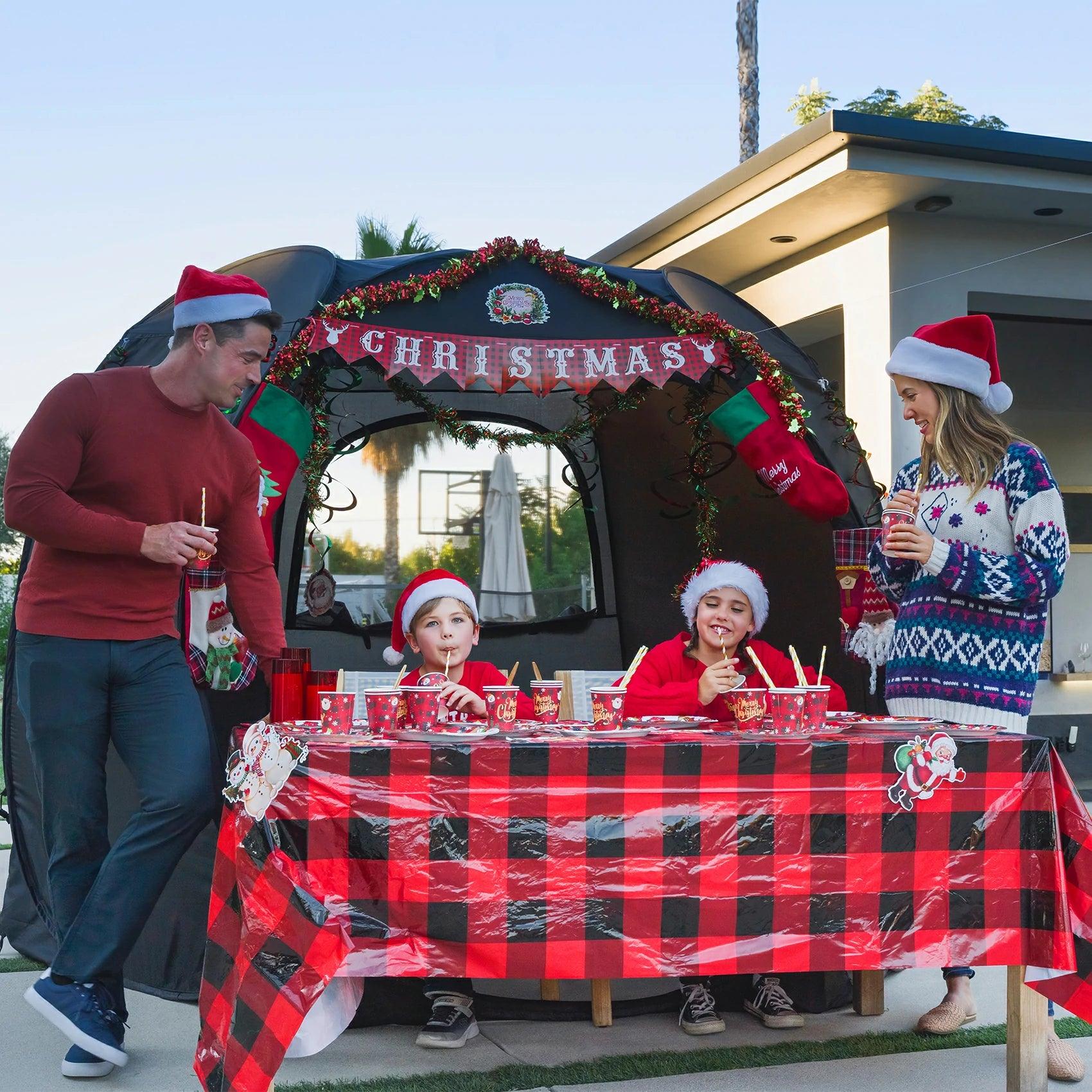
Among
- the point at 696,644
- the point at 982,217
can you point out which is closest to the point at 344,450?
the point at 696,644

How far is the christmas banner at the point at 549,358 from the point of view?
4035 millimetres

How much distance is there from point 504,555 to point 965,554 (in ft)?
10.7

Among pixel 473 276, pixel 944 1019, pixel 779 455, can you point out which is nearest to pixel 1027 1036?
pixel 944 1019

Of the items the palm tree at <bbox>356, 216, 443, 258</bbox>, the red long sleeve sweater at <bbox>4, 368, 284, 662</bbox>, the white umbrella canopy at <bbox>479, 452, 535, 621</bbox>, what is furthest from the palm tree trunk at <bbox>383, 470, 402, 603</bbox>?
the palm tree at <bbox>356, 216, 443, 258</bbox>

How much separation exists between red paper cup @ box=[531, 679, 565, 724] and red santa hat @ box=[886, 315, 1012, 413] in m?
1.28

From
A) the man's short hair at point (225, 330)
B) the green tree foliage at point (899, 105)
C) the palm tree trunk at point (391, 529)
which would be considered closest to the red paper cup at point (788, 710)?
the man's short hair at point (225, 330)

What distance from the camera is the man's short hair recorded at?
115 inches

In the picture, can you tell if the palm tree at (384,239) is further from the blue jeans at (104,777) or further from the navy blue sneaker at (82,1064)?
the navy blue sneaker at (82,1064)

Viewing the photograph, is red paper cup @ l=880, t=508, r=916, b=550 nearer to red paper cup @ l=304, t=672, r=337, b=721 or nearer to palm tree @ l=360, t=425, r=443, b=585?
red paper cup @ l=304, t=672, r=337, b=721

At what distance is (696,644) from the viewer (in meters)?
3.69

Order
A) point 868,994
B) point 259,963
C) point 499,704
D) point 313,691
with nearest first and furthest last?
point 259,963
point 499,704
point 313,691
point 868,994

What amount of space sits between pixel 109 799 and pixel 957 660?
2.62 meters

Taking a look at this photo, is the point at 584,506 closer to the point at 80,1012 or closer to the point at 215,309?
the point at 215,309

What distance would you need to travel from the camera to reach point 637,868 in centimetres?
241
